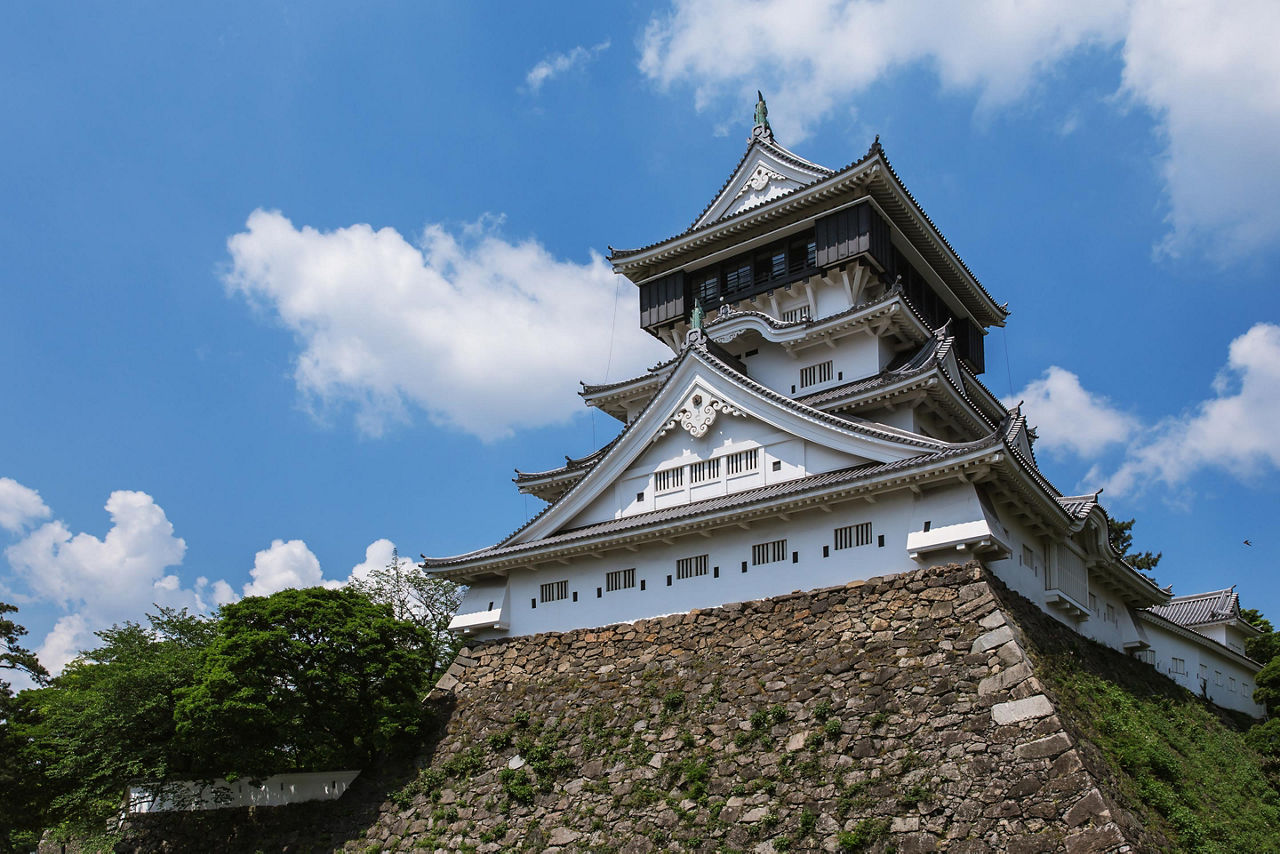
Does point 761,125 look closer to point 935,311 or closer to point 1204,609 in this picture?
point 935,311

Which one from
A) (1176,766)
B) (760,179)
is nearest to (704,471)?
(1176,766)

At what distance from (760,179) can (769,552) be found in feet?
43.4

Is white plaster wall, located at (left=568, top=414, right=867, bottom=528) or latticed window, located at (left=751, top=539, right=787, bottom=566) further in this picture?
white plaster wall, located at (left=568, top=414, right=867, bottom=528)

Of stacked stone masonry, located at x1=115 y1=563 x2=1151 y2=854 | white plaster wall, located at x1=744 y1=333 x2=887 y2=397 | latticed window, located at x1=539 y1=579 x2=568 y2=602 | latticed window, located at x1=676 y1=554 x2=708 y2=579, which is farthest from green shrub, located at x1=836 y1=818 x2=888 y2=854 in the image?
white plaster wall, located at x1=744 y1=333 x2=887 y2=397

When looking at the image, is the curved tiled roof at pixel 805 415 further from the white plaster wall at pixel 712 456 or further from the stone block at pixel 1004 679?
the stone block at pixel 1004 679

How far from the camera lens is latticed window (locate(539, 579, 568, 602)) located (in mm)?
23281

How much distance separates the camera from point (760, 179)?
95.8ft

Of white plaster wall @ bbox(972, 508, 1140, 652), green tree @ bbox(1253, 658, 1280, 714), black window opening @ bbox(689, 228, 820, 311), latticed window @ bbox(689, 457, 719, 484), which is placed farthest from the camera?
black window opening @ bbox(689, 228, 820, 311)

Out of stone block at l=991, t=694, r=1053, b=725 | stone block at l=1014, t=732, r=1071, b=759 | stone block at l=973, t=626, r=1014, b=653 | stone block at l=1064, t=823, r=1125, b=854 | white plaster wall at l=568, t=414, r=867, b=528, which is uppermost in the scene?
white plaster wall at l=568, t=414, r=867, b=528

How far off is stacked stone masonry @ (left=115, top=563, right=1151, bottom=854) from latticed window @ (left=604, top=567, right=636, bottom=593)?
3.22 feet

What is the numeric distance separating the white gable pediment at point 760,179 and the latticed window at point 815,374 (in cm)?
510

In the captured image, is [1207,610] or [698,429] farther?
[1207,610]

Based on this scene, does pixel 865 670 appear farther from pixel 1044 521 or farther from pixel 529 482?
pixel 529 482

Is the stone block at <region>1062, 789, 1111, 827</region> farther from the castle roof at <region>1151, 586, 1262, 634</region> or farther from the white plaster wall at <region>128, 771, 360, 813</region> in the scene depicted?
the castle roof at <region>1151, 586, 1262, 634</region>
